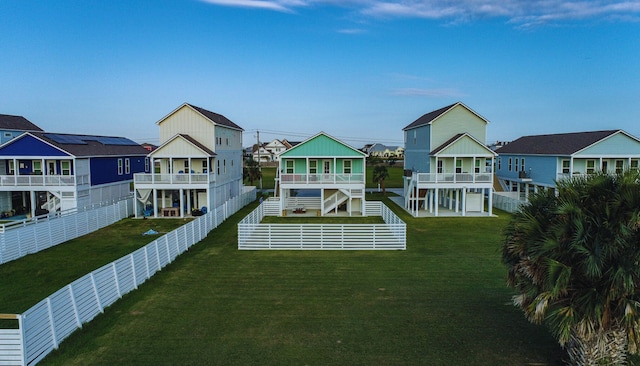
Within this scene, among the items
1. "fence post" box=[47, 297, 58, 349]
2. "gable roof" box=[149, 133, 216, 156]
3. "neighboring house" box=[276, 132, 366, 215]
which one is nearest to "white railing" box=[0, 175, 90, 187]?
"gable roof" box=[149, 133, 216, 156]

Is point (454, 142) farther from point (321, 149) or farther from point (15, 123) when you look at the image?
point (15, 123)

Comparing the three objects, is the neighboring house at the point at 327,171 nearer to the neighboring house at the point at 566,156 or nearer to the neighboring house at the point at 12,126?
the neighboring house at the point at 566,156

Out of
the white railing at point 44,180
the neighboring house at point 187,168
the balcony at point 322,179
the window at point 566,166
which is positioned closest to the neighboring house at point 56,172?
the white railing at point 44,180

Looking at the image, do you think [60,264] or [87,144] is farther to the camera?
[87,144]

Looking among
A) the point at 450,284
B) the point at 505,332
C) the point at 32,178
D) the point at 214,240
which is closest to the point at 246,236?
the point at 214,240

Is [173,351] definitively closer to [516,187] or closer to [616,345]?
[616,345]

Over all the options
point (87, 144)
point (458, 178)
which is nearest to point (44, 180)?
point (87, 144)
